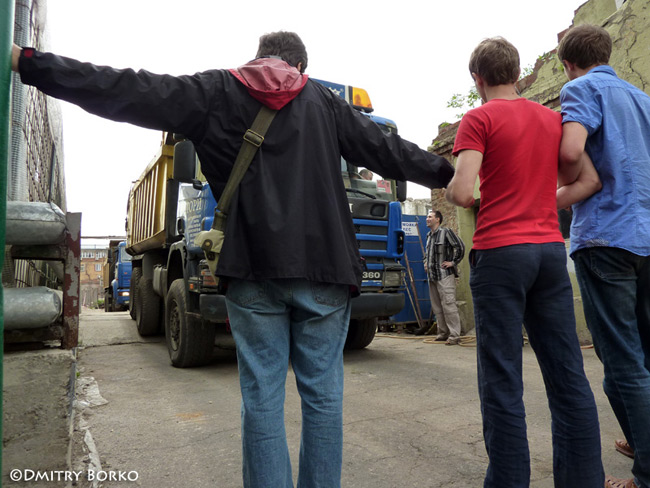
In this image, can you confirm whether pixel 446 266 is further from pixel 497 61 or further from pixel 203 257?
pixel 497 61

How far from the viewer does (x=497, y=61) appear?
186 centimetres

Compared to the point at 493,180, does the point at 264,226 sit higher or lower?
lower

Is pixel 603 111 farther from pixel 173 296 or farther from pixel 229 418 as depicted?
pixel 173 296

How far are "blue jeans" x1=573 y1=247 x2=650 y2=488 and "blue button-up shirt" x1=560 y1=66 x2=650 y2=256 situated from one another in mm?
75

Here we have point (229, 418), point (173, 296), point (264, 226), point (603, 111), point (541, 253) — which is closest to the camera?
point (264, 226)

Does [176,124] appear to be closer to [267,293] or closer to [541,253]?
[267,293]

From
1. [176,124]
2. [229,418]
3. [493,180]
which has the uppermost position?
[176,124]

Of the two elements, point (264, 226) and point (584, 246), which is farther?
point (584, 246)

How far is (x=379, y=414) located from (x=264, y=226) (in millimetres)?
2285

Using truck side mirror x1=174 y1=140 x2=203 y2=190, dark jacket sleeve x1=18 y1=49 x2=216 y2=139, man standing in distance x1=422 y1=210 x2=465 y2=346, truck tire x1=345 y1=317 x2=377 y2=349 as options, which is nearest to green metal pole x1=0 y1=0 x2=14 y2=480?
dark jacket sleeve x1=18 y1=49 x2=216 y2=139

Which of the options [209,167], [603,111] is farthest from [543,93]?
[209,167]

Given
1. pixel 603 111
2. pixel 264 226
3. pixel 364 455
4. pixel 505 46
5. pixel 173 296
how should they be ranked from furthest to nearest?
1. pixel 173 296
2. pixel 364 455
3. pixel 603 111
4. pixel 505 46
5. pixel 264 226

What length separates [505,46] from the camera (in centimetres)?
187

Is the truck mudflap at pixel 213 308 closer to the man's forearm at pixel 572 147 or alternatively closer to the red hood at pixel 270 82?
the red hood at pixel 270 82
